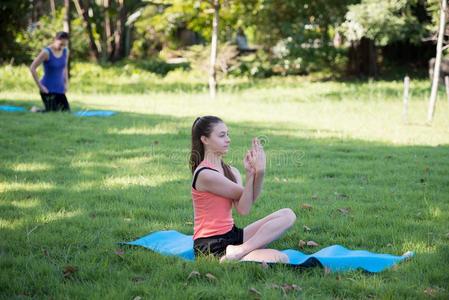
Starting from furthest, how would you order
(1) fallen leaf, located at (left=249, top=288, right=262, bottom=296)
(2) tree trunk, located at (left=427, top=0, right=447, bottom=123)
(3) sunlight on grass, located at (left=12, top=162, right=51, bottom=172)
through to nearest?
(2) tree trunk, located at (left=427, top=0, right=447, bottom=123)
(3) sunlight on grass, located at (left=12, top=162, right=51, bottom=172)
(1) fallen leaf, located at (left=249, top=288, right=262, bottom=296)

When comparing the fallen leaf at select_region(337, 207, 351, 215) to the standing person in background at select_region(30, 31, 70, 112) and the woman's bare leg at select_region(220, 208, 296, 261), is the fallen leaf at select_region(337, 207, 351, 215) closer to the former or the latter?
the woman's bare leg at select_region(220, 208, 296, 261)

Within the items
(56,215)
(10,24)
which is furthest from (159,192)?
(10,24)

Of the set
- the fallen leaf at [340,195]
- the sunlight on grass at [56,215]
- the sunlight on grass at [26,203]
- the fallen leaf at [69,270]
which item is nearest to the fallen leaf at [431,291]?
the fallen leaf at [69,270]

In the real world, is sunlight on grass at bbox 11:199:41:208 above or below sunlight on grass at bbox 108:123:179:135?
below

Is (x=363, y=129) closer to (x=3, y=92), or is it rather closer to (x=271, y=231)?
(x=271, y=231)

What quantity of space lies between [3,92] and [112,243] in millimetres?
13935

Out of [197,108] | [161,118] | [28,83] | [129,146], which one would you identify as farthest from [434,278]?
[28,83]

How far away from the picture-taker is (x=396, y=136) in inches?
448

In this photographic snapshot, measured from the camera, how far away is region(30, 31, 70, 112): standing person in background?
43.4 feet

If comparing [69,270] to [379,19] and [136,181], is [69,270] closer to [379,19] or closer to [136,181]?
[136,181]

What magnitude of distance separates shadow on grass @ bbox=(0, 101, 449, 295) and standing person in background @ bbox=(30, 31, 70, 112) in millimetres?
1819

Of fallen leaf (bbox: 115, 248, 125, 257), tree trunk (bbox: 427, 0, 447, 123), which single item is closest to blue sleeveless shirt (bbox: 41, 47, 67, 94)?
tree trunk (bbox: 427, 0, 447, 123)

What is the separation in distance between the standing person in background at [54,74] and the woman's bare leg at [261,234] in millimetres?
9364

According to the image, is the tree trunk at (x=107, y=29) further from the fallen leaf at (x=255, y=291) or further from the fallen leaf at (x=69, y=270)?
the fallen leaf at (x=255, y=291)
